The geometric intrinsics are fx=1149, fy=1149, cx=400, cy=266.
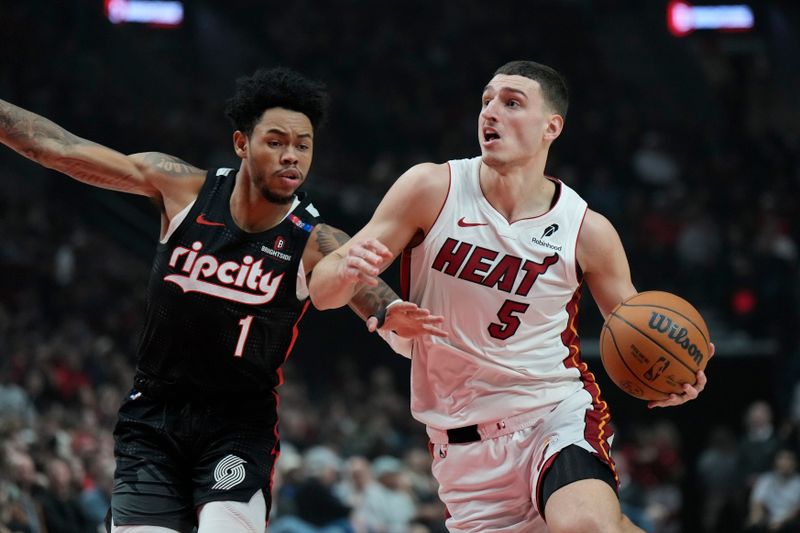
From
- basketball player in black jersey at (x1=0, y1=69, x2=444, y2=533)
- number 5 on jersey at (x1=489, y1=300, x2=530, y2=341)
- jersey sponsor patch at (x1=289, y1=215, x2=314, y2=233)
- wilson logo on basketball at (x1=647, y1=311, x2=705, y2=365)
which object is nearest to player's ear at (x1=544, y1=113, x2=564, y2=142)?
number 5 on jersey at (x1=489, y1=300, x2=530, y2=341)

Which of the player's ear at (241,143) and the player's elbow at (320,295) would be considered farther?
the player's ear at (241,143)

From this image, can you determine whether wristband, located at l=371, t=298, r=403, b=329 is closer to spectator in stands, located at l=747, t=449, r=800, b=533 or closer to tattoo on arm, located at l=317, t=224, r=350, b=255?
tattoo on arm, located at l=317, t=224, r=350, b=255

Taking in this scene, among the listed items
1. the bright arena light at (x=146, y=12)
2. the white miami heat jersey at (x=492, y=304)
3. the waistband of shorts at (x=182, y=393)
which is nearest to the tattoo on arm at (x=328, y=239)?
the white miami heat jersey at (x=492, y=304)

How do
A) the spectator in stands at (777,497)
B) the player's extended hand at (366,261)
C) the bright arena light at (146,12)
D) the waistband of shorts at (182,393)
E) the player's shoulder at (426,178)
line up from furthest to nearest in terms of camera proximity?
the bright arena light at (146,12)
the spectator in stands at (777,497)
the player's shoulder at (426,178)
the waistband of shorts at (182,393)
the player's extended hand at (366,261)

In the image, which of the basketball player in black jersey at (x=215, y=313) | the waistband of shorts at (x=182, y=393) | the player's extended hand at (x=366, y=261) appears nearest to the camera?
the player's extended hand at (x=366, y=261)

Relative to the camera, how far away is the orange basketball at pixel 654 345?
5.20 meters

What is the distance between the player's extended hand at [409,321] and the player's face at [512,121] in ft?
2.92

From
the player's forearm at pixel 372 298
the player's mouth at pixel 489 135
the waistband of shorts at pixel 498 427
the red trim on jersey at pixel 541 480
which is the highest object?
the player's mouth at pixel 489 135

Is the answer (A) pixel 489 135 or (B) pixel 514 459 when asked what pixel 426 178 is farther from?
(B) pixel 514 459

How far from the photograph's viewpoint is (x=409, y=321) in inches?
199

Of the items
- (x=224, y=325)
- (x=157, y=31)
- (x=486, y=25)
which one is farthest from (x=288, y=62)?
(x=224, y=325)

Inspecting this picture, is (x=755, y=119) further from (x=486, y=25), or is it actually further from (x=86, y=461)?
(x=86, y=461)

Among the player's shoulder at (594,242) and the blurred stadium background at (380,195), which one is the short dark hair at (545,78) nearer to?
the player's shoulder at (594,242)

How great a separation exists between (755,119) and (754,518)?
11.1 meters
